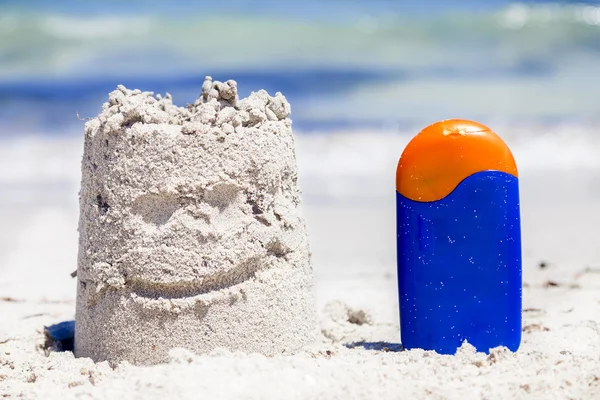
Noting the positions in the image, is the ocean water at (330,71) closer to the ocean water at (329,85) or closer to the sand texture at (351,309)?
the ocean water at (329,85)

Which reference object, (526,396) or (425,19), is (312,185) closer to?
(526,396)

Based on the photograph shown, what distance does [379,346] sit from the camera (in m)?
3.02

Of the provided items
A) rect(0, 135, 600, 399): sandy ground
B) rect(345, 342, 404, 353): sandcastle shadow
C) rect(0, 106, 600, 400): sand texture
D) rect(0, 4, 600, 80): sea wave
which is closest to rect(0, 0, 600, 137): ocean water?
rect(0, 4, 600, 80): sea wave

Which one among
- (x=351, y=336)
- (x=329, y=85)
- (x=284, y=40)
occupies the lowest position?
(x=351, y=336)

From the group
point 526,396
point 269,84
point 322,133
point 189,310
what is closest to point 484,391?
point 526,396

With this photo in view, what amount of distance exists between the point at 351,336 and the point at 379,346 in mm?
340

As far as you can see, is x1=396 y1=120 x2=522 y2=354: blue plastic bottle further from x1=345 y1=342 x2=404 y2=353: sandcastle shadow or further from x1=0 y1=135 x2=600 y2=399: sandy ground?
x1=345 y1=342 x2=404 y2=353: sandcastle shadow

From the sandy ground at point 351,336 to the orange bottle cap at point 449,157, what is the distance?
1.73 ft

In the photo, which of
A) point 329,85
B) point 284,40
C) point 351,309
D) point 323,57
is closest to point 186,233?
point 351,309

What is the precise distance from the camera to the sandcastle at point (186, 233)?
262 centimetres

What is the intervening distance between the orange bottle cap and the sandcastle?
1.51 ft

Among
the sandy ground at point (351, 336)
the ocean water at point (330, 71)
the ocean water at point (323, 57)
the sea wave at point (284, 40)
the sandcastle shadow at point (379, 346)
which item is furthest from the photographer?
the sea wave at point (284, 40)

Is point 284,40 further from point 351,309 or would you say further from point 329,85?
point 351,309

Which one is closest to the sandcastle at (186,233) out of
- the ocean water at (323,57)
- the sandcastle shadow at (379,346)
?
the sandcastle shadow at (379,346)
